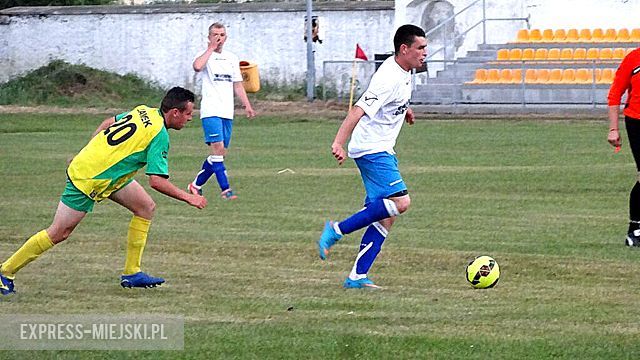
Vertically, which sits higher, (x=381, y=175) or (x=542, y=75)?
(x=381, y=175)

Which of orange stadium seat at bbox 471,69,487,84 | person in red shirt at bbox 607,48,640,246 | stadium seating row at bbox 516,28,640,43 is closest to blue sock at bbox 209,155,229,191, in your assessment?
person in red shirt at bbox 607,48,640,246

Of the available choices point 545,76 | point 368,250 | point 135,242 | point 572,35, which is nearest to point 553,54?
point 545,76

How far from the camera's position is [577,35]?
35.1 meters

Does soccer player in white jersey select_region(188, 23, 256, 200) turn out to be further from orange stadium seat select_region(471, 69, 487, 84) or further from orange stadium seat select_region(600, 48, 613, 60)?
orange stadium seat select_region(600, 48, 613, 60)

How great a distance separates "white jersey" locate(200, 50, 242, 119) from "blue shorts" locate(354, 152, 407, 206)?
22.6ft

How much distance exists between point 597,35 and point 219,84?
20.5 m

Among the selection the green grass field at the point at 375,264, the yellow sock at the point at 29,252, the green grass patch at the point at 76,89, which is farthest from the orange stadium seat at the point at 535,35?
the yellow sock at the point at 29,252

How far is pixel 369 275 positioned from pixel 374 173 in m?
1.02

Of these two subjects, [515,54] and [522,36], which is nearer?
[515,54]

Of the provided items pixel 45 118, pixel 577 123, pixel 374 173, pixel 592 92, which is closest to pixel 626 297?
pixel 374 173

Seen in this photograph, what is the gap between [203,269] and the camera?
34.2ft

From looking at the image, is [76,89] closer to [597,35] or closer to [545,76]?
[545,76]

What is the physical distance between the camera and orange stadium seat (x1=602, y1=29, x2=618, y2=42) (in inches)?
1346

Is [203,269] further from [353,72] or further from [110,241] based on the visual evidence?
[353,72]
